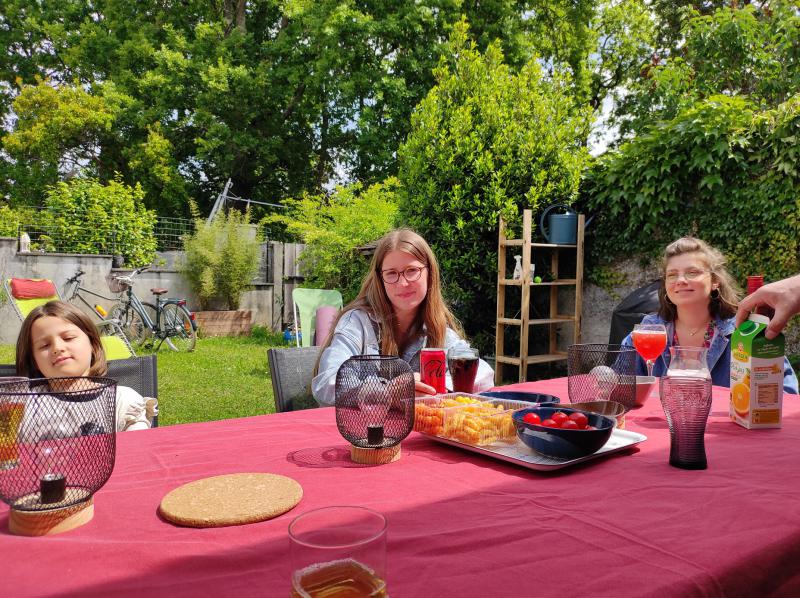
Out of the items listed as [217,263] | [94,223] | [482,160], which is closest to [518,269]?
[482,160]

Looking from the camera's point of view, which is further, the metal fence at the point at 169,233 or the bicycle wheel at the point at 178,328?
the metal fence at the point at 169,233

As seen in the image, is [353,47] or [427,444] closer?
[427,444]

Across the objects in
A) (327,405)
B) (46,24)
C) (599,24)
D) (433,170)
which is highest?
(46,24)

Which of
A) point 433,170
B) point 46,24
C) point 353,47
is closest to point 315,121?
point 353,47

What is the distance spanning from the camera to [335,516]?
2.08ft

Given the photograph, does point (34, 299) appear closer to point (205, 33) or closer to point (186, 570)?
point (186, 570)

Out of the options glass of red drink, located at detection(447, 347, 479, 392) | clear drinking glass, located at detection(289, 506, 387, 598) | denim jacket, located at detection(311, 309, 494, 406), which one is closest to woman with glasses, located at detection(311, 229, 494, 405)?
denim jacket, located at detection(311, 309, 494, 406)

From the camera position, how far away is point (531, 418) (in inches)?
49.4

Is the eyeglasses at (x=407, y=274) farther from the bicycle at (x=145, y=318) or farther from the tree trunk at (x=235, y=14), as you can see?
the tree trunk at (x=235, y=14)

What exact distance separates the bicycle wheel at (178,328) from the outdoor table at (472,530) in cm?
734

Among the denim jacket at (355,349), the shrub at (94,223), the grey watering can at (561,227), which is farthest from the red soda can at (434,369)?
the shrub at (94,223)

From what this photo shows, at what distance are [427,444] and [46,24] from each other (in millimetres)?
20651

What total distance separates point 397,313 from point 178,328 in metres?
6.94

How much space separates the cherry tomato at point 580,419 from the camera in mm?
1221
